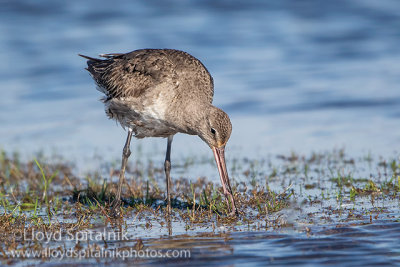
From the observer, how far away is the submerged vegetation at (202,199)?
6309 mm

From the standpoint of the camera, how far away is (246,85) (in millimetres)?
14617

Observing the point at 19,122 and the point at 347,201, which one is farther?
the point at 19,122

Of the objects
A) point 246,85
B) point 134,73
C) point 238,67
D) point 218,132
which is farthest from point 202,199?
point 238,67

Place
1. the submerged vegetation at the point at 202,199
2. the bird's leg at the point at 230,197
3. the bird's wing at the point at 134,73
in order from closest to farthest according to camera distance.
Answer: the submerged vegetation at the point at 202,199
the bird's leg at the point at 230,197
the bird's wing at the point at 134,73

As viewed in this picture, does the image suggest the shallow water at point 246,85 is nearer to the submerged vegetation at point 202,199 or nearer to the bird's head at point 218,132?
the submerged vegetation at point 202,199

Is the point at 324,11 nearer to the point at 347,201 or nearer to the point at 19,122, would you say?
the point at 19,122

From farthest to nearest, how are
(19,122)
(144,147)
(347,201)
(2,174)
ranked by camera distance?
(19,122) → (144,147) → (2,174) → (347,201)

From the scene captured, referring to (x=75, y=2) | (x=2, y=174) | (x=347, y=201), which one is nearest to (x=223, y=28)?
(x=75, y=2)

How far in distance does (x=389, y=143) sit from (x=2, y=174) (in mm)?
5771

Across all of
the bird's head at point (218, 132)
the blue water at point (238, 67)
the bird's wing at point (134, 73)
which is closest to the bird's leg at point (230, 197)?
the bird's head at point (218, 132)

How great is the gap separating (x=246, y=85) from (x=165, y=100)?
741 cm

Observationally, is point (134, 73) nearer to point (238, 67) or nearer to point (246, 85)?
point (246, 85)

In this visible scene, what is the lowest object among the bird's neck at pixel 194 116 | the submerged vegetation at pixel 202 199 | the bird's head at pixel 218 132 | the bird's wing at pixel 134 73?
the submerged vegetation at pixel 202 199

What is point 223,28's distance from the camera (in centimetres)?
1944
